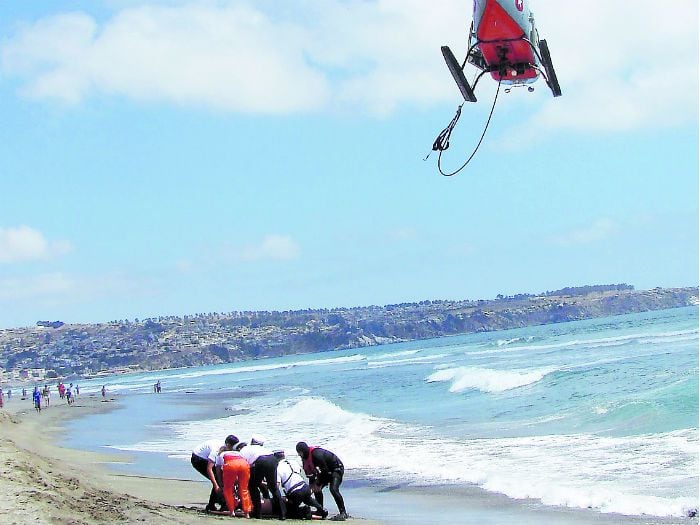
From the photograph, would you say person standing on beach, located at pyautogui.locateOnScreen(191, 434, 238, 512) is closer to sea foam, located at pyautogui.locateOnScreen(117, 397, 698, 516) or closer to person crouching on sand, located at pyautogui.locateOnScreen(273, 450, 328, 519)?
person crouching on sand, located at pyautogui.locateOnScreen(273, 450, 328, 519)

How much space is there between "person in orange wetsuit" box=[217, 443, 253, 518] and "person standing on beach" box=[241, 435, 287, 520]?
0.08 m

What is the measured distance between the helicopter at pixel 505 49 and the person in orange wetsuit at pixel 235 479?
5238 millimetres

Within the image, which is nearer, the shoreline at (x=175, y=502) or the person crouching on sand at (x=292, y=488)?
the shoreline at (x=175, y=502)

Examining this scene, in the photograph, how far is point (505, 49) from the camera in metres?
10.2

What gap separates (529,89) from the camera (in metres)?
10.7

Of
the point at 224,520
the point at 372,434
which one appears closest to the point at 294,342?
the point at 372,434

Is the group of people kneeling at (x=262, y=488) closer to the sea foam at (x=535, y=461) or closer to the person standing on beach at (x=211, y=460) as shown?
the person standing on beach at (x=211, y=460)

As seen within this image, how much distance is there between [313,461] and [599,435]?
31.1 ft

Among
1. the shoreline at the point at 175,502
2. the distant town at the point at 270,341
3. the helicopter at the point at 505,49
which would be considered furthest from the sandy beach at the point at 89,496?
the distant town at the point at 270,341

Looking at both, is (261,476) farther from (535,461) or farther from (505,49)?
(535,461)

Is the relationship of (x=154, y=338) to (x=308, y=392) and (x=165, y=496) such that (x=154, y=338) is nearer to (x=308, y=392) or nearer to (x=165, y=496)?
(x=308, y=392)

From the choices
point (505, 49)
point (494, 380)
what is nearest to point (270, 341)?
point (494, 380)

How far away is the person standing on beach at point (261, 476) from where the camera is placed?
10258 mm

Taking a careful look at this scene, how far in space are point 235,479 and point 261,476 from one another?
12.3 inches
